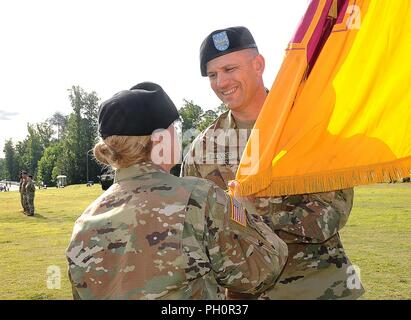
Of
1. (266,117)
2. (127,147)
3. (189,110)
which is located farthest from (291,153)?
(189,110)

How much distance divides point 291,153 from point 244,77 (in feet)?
2.16

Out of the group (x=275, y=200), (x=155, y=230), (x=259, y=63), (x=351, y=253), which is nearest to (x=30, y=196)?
(x=351, y=253)

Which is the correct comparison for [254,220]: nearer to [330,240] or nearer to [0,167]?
[330,240]

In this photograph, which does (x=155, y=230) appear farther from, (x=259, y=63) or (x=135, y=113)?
(x=259, y=63)

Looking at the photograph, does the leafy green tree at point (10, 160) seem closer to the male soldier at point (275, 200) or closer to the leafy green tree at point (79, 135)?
the leafy green tree at point (79, 135)

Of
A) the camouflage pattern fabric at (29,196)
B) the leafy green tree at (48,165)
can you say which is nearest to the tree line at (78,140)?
the leafy green tree at (48,165)

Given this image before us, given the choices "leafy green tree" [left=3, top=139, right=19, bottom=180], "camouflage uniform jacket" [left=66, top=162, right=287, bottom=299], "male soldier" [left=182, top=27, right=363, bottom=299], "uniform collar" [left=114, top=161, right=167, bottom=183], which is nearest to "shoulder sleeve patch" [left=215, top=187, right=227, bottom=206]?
"camouflage uniform jacket" [left=66, top=162, right=287, bottom=299]

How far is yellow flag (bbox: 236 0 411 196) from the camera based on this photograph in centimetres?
288

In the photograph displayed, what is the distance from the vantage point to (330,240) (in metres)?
3.00

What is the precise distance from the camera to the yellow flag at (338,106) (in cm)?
288

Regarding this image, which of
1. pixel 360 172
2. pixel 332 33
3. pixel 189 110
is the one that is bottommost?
pixel 189 110

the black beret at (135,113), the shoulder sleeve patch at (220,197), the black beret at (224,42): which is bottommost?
the shoulder sleeve patch at (220,197)

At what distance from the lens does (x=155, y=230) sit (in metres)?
2.04

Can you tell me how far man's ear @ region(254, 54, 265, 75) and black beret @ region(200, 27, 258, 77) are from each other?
83 millimetres
